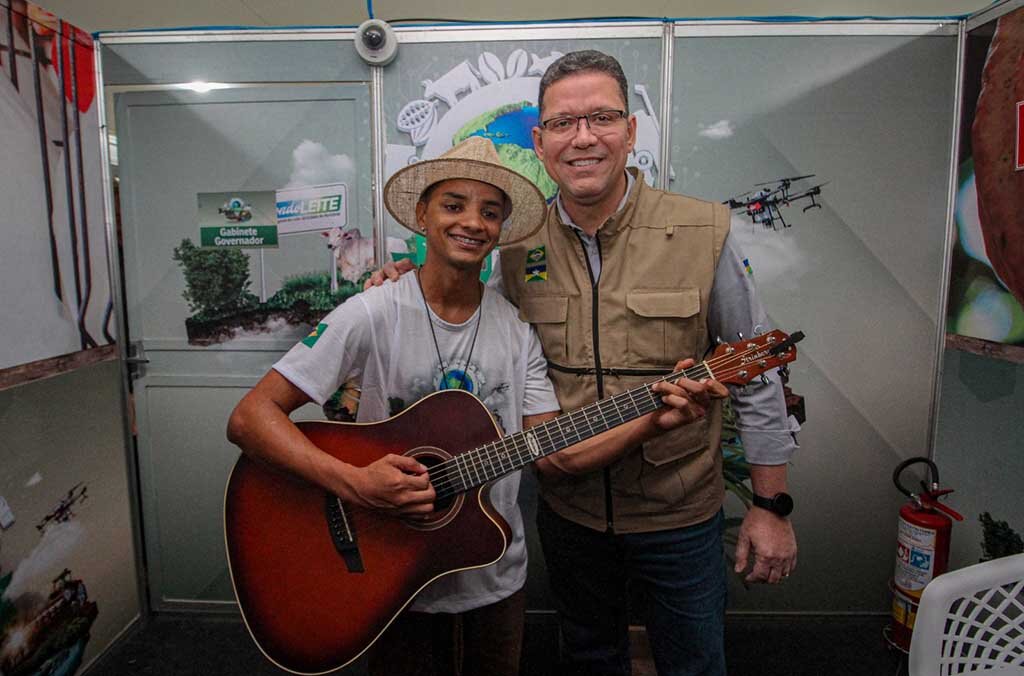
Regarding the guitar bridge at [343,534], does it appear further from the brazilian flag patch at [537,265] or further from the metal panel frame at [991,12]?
the metal panel frame at [991,12]

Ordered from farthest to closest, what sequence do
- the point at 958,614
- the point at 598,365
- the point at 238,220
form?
the point at 238,220
the point at 598,365
the point at 958,614

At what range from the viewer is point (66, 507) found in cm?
204

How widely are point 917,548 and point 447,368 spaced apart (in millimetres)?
2085

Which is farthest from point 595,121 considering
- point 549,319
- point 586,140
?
point 549,319

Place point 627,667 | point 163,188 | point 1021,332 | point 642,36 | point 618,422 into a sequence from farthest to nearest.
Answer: point 163,188
point 642,36
point 1021,332
point 627,667
point 618,422

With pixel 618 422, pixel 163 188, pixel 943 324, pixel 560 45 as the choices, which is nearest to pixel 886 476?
pixel 943 324

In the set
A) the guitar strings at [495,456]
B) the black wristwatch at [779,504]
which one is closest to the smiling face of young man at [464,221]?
the guitar strings at [495,456]

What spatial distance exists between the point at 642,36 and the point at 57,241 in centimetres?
239

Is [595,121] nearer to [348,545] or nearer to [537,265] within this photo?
[537,265]

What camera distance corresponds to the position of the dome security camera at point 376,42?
2.18 m

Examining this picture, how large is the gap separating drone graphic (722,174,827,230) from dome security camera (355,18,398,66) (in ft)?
5.14

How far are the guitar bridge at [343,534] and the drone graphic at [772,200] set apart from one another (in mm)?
1932

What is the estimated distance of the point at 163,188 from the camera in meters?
2.37

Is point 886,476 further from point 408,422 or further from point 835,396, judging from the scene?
point 408,422
